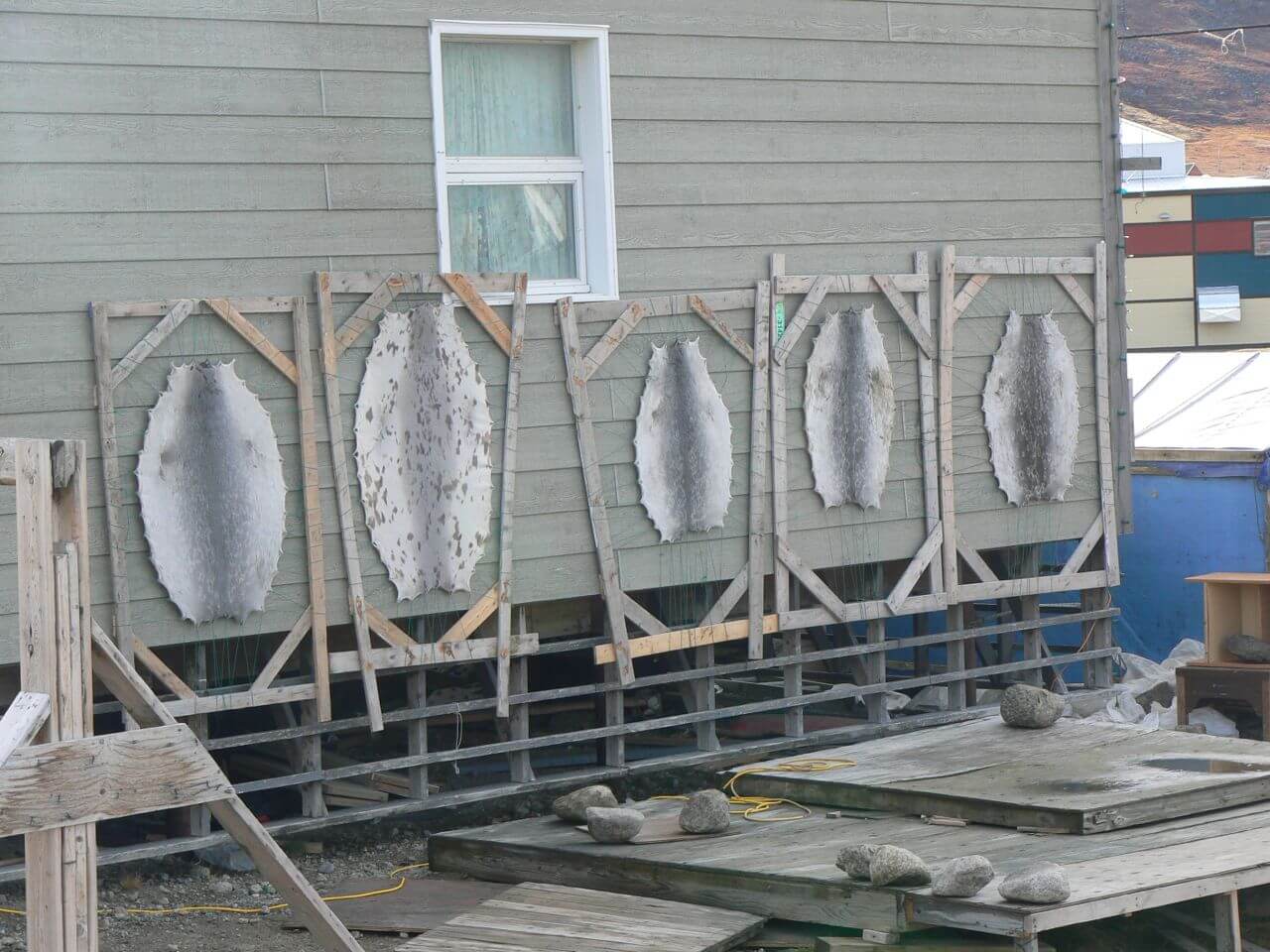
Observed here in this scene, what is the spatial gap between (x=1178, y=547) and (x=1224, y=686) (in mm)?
2268

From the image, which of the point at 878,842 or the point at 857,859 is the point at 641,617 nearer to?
the point at 878,842

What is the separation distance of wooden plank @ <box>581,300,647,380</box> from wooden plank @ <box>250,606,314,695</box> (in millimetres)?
1790

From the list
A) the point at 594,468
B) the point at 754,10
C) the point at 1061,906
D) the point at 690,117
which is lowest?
the point at 1061,906

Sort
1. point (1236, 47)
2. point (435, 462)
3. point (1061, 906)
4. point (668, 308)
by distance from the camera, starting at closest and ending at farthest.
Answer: point (1061, 906) < point (435, 462) < point (668, 308) < point (1236, 47)

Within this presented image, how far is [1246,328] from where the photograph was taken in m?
27.4

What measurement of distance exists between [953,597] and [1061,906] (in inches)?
158

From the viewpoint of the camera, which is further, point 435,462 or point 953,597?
point 953,597

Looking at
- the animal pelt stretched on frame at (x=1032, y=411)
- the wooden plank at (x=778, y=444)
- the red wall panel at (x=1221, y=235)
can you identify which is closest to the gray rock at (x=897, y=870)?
the wooden plank at (x=778, y=444)

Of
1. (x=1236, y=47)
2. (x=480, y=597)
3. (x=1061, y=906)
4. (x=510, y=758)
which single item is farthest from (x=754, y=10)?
(x=1236, y=47)

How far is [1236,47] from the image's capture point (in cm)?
6806

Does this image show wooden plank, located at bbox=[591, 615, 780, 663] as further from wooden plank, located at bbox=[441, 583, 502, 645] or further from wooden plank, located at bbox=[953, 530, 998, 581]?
wooden plank, located at bbox=[953, 530, 998, 581]

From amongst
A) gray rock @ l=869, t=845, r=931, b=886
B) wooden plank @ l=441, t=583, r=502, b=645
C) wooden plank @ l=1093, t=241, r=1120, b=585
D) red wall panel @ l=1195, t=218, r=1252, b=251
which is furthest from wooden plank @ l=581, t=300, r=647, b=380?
red wall panel @ l=1195, t=218, r=1252, b=251

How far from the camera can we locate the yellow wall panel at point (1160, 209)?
27.4 meters

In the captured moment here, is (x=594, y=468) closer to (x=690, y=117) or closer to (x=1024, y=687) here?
(x=690, y=117)
